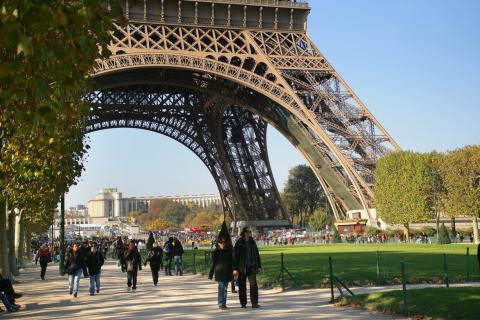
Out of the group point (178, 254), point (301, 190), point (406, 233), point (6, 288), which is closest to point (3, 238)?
point (6, 288)

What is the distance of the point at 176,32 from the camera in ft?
149

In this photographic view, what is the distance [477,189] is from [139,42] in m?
35.0

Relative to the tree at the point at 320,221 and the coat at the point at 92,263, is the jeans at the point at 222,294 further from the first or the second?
the tree at the point at 320,221

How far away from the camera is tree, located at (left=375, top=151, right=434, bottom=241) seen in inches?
2132

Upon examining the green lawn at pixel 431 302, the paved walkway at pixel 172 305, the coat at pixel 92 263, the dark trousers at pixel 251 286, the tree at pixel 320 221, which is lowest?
the paved walkway at pixel 172 305

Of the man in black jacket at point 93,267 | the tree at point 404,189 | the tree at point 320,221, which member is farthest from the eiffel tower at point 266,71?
the tree at point 320,221

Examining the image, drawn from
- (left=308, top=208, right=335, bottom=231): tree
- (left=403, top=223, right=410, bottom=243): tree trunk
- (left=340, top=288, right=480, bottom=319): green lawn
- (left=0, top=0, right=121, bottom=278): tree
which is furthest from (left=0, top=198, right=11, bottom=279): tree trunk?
(left=308, top=208, right=335, bottom=231): tree

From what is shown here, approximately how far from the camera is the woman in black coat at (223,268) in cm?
1512

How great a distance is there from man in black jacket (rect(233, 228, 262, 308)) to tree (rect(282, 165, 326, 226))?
9218cm

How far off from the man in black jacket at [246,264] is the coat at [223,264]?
0.29m

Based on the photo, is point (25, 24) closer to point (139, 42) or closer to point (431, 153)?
point (139, 42)

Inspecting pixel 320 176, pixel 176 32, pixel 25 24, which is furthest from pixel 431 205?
pixel 25 24

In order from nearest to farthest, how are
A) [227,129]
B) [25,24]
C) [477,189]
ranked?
[25,24], [477,189], [227,129]

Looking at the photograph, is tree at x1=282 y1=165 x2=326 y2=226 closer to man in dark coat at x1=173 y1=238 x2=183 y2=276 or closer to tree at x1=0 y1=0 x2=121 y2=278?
man in dark coat at x1=173 y1=238 x2=183 y2=276
